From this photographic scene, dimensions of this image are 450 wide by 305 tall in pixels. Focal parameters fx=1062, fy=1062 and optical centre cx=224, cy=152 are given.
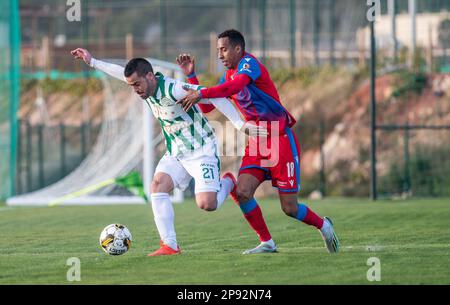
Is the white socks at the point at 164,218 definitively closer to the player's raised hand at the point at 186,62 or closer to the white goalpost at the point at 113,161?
the player's raised hand at the point at 186,62

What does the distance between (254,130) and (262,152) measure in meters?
0.28

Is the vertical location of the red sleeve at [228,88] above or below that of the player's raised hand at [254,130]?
above

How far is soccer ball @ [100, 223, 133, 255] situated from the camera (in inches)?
421

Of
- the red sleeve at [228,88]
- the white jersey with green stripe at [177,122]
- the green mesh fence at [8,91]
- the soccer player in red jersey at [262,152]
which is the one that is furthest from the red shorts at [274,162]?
the green mesh fence at [8,91]

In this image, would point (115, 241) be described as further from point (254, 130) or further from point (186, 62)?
point (186, 62)

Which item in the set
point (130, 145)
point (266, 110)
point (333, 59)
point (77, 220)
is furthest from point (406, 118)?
point (266, 110)

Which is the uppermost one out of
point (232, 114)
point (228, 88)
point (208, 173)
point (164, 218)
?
point (228, 88)

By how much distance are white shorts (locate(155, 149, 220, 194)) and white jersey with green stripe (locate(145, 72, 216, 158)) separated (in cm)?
8

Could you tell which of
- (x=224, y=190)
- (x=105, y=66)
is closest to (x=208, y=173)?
(x=224, y=190)

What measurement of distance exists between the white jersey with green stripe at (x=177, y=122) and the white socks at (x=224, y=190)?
387 mm

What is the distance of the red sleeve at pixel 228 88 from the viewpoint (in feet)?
34.2

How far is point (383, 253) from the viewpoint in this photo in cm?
1066

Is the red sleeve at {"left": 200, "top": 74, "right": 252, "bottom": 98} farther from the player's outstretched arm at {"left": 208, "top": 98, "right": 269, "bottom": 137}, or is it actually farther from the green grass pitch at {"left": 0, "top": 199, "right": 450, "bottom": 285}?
the green grass pitch at {"left": 0, "top": 199, "right": 450, "bottom": 285}

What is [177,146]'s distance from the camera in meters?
10.9
